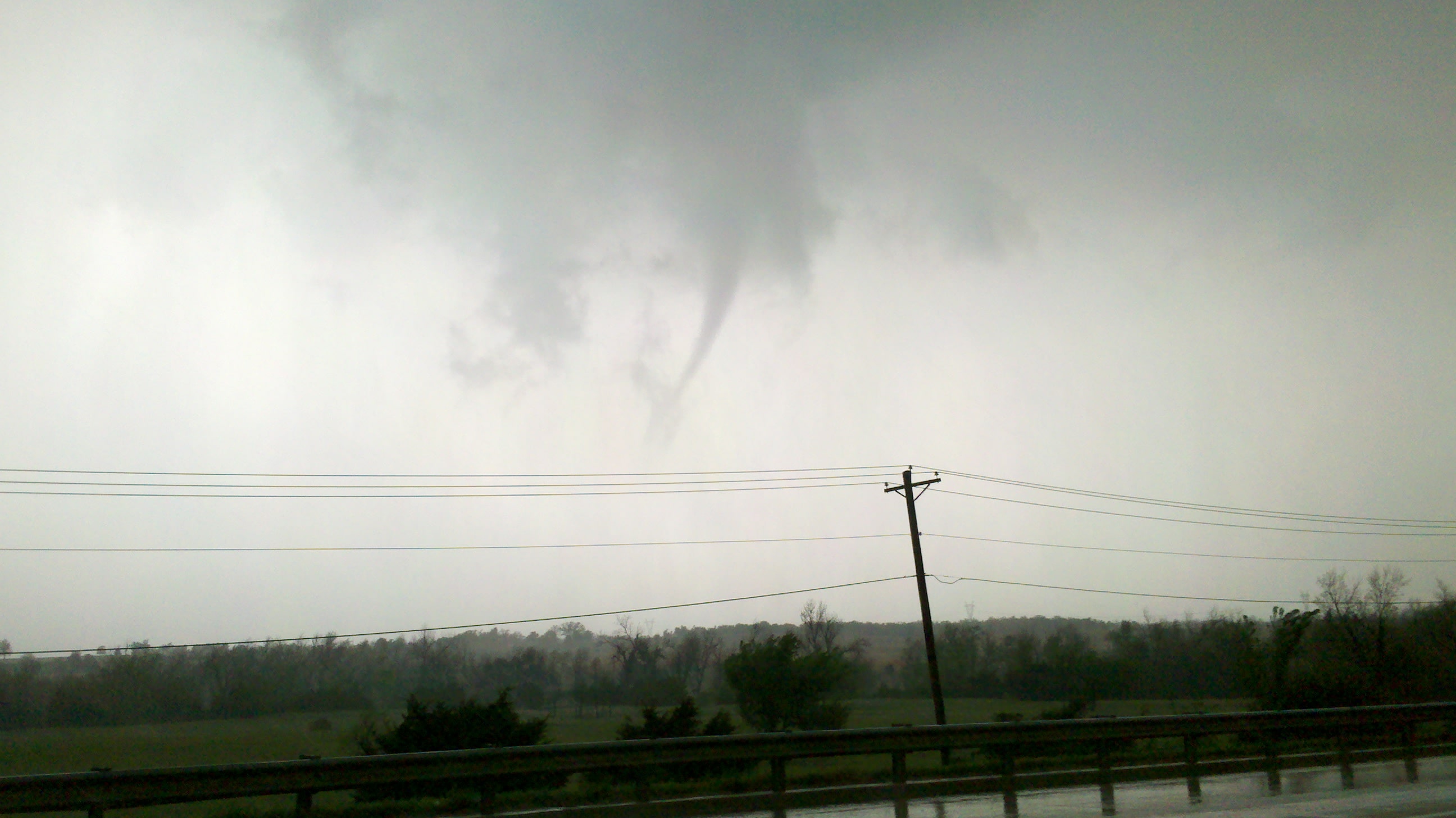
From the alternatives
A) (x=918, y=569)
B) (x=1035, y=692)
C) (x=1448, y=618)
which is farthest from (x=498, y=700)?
(x=1448, y=618)

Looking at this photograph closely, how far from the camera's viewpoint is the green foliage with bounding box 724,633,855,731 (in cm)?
2855

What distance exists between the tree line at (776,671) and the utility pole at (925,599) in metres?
3.20

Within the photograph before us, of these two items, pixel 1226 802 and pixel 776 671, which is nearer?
pixel 1226 802

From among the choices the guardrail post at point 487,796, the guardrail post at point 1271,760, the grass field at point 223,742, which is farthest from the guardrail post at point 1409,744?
the guardrail post at point 487,796

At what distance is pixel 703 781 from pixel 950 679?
2848cm

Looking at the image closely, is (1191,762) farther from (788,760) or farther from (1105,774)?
(788,760)

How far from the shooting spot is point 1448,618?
44.2 meters

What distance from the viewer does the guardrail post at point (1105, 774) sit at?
41.1 feet

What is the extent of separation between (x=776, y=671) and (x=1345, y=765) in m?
15.7

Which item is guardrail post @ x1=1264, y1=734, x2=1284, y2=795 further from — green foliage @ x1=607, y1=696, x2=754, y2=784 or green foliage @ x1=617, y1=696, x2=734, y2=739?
green foliage @ x1=617, y1=696, x2=734, y2=739

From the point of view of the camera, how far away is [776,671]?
29141 mm

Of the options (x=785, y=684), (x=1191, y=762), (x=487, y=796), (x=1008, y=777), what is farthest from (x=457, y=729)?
(x=1191, y=762)

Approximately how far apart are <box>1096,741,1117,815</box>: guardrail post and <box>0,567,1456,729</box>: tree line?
Answer: 1120cm

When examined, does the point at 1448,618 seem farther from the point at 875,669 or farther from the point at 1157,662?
the point at 875,669
